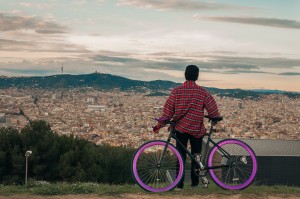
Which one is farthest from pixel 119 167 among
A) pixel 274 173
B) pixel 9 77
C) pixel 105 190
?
pixel 9 77

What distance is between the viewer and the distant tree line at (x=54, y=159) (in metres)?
29.2

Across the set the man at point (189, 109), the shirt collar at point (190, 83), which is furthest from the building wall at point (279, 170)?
the shirt collar at point (190, 83)

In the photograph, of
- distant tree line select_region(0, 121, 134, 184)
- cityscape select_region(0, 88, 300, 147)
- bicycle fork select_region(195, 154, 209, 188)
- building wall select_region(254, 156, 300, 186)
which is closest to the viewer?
bicycle fork select_region(195, 154, 209, 188)

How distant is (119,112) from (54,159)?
114779 mm

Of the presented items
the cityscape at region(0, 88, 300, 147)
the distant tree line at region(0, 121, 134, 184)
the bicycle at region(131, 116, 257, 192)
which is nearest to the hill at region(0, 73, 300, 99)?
the cityscape at region(0, 88, 300, 147)

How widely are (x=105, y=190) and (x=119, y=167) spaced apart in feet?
76.5

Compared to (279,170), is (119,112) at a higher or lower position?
lower

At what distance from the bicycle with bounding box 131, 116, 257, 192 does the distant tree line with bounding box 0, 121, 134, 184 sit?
63.5ft

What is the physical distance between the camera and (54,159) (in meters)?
31.3

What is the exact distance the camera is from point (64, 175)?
29.5 meters

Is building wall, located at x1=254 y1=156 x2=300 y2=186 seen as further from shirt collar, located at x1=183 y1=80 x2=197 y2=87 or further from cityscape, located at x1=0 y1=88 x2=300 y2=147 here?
cityscape, located at x1=0 y1=88 x2=300 y2=147

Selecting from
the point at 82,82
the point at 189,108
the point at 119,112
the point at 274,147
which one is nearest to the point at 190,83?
the point at 189,108

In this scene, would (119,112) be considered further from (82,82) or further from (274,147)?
(274,147)

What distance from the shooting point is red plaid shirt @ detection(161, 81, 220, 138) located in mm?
8430
